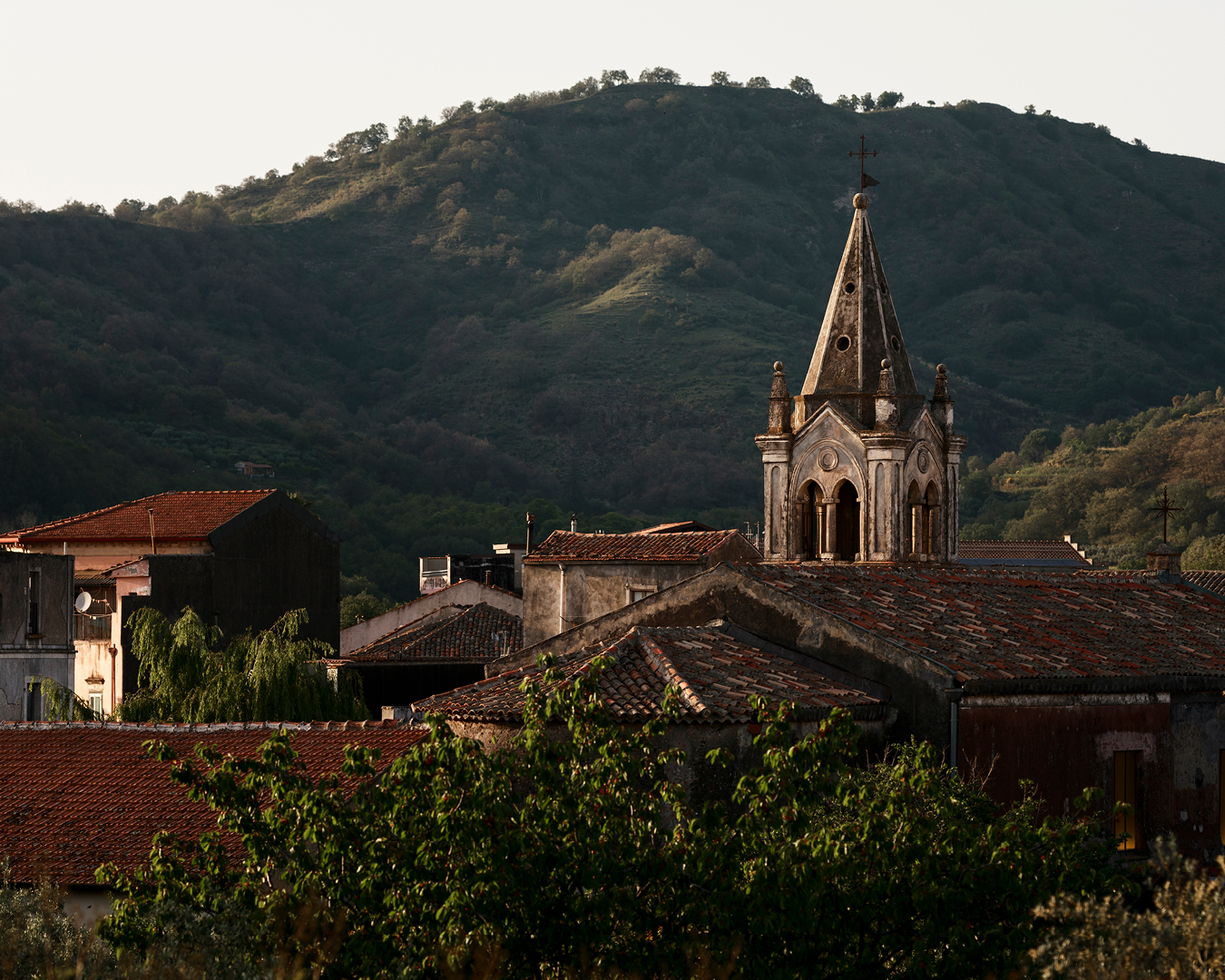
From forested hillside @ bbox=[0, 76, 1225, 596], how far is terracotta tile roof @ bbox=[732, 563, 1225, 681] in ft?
220

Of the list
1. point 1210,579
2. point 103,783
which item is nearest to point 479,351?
point 1210,579

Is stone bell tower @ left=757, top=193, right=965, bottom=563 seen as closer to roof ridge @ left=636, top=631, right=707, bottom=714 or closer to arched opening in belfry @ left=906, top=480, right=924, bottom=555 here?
arched opening in belfry @ left=906, top=480, right=924, bottom=555

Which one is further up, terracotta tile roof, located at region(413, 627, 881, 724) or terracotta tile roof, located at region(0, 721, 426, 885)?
terracotta tile roof, located at region(413, 627, 881, 724)

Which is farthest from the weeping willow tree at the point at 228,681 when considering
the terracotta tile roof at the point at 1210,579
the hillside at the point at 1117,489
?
the hillside at the point at 1117,489

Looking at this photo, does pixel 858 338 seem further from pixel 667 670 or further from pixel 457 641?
pixel 457 641

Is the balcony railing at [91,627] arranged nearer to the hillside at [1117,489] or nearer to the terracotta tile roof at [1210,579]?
the terracotta tile roof at [1210,579]

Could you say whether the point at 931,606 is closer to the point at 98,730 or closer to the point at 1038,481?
the point at 98,730

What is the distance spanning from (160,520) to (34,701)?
7.10m

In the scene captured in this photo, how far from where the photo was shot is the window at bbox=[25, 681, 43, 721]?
42.1 metres

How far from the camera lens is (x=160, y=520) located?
1866 inches

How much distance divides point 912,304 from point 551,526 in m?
93.4

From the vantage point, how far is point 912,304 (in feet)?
614

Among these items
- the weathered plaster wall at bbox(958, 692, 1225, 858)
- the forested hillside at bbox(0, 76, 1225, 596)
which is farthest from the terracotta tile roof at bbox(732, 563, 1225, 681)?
the forested hillside at bbox(0, 76, 1225, 596)

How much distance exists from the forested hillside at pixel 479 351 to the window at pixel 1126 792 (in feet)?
232
